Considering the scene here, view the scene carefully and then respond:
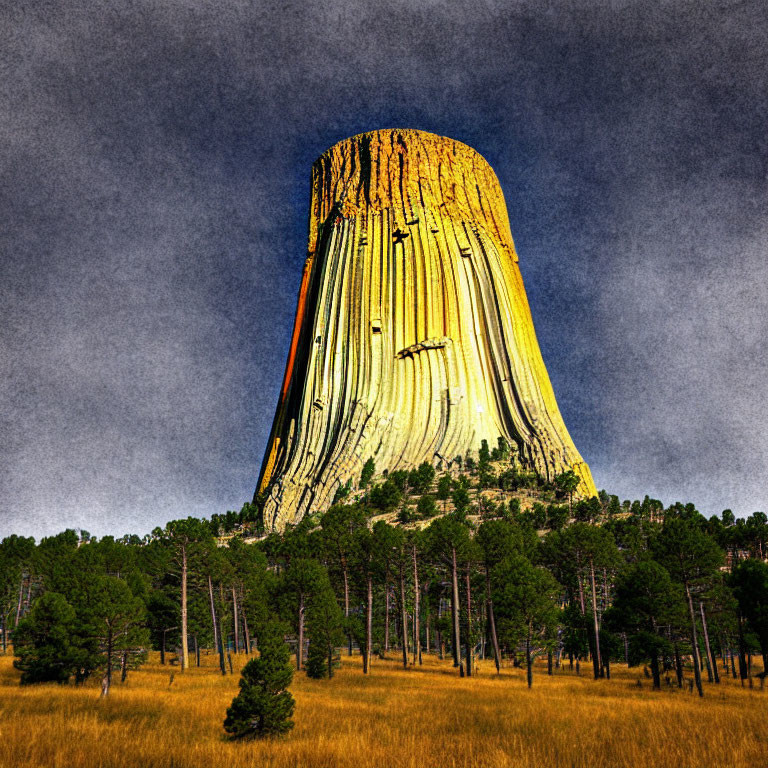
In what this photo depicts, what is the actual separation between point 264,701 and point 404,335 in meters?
112

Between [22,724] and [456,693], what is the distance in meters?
17.9

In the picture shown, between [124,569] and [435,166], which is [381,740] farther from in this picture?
[435,166]

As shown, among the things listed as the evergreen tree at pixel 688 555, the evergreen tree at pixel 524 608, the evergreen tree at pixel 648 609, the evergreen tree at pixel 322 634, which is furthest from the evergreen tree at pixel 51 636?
the evergreen tree at pixel 688 555

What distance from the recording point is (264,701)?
16.0 meters

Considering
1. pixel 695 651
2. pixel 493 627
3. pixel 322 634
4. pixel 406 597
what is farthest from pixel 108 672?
pixel 406 597

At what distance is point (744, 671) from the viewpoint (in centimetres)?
3672

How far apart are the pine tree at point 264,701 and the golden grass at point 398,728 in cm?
55

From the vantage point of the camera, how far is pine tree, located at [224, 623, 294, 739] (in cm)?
1585

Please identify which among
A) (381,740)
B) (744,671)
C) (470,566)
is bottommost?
(744,671)

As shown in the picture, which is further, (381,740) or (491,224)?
(491,224)

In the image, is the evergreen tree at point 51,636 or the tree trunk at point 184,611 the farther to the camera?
the tree trunk at point 184,611

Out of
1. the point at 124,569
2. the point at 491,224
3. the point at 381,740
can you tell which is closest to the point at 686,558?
the point at 381,740

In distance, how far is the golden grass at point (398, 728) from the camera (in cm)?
1283

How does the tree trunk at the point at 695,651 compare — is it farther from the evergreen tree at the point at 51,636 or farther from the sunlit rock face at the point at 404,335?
the sunlit rock face at the point at 404,335
